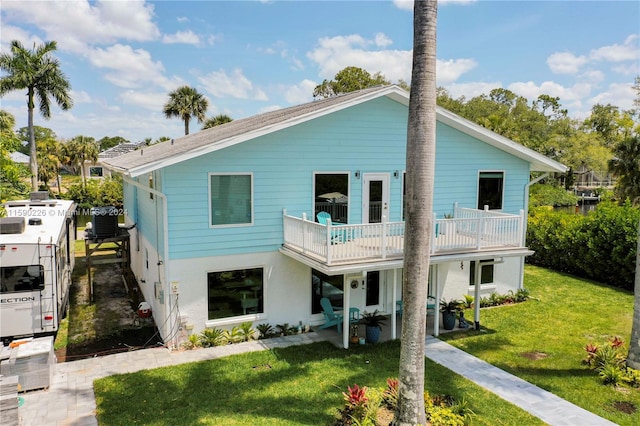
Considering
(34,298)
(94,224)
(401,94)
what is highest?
(401,94)

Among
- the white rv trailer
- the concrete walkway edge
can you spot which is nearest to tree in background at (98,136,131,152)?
the white rv trailer

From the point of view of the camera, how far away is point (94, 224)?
1576cm

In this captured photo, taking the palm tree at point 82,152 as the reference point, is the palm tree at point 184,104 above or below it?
above

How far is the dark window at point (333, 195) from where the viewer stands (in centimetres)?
1289

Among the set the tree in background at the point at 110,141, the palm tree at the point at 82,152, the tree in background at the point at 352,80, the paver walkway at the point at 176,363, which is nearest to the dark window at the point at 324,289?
the paver walkway at the point at 176,363

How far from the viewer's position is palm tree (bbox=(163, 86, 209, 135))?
1706 inches

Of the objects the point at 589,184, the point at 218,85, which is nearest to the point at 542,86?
the point at 589,184

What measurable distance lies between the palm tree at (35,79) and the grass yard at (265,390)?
1174 inches

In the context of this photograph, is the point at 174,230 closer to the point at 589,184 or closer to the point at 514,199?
the point at 514,199

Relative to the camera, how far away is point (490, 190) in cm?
1543

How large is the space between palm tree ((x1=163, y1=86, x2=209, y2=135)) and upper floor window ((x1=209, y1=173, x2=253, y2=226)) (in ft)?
113

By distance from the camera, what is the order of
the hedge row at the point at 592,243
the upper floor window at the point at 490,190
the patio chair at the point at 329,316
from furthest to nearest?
the hedge row at the point at 592,243, the upper floor window at the point at 490,190, the patio chair at the point at 329,316

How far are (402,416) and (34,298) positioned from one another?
375 inches

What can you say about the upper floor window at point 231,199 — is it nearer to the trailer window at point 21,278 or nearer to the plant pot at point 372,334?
the plant pot at point 372,334
